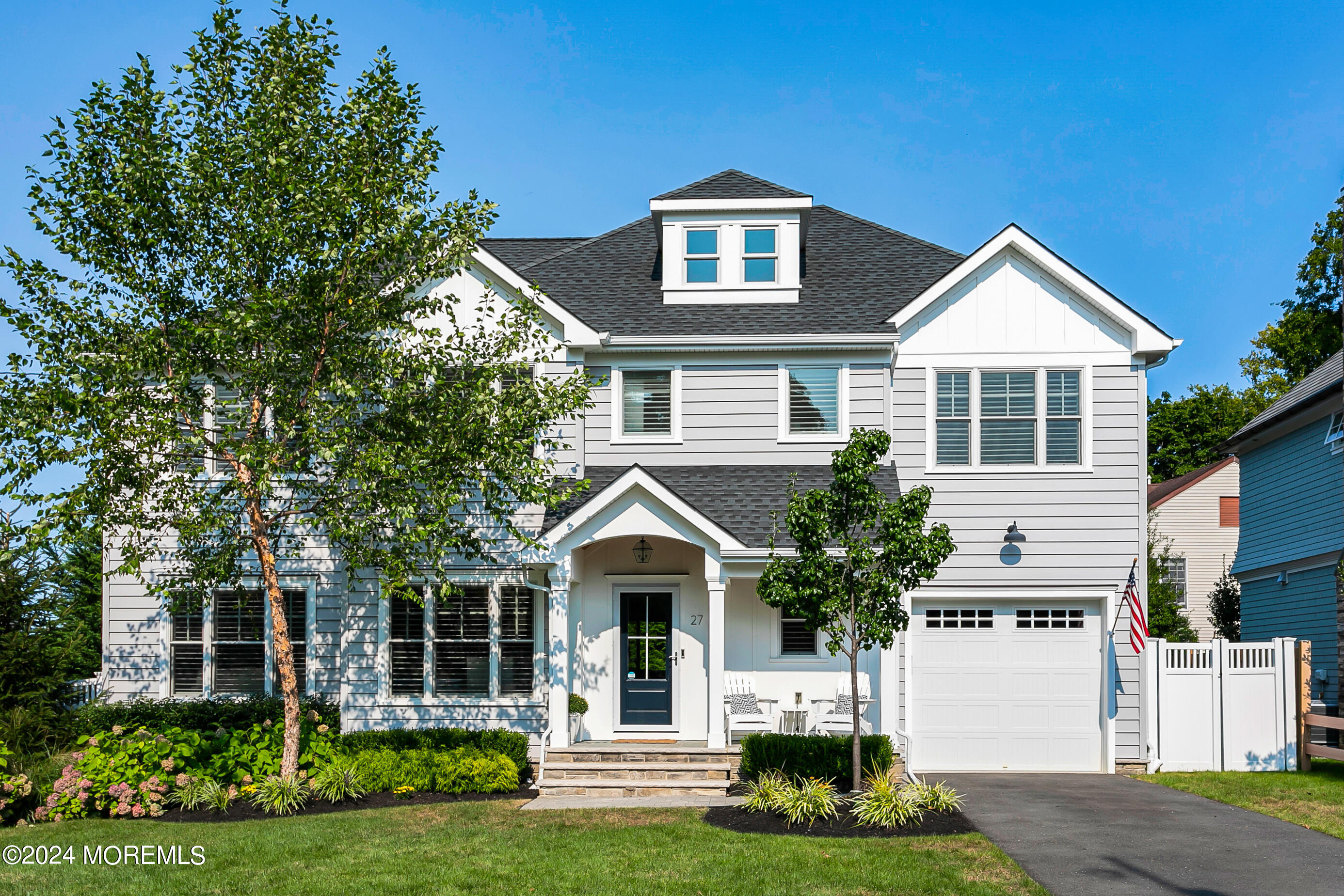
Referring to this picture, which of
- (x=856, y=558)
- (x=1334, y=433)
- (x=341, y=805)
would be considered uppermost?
(x=1334, y=433)

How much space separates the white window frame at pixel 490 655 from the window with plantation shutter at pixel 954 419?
6279mm

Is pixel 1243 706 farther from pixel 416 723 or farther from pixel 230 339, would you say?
pixel 230 339

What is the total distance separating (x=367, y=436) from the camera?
44.5 feet

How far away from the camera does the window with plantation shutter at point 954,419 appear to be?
16891 mm

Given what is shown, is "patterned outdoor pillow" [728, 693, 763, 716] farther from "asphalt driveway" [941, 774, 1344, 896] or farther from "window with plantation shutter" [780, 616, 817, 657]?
"asphalt driveway" [941, 774, 1344, 896]

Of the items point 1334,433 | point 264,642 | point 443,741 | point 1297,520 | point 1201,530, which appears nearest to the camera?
point 443,741

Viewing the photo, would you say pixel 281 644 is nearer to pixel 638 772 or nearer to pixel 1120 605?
pixel 638 772

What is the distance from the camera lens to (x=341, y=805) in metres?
13.3

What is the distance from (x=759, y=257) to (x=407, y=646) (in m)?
8.12

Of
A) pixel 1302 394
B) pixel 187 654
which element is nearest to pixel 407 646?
pixel 187 654

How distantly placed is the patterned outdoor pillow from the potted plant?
2036 mm

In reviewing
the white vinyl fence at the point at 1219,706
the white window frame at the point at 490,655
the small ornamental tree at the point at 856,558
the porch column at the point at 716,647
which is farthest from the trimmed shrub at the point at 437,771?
the white vinyl fence at the point at 1219,706

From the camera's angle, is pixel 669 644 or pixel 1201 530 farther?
pixel 1201 530

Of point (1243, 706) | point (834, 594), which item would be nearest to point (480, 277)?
point (834, 594)
